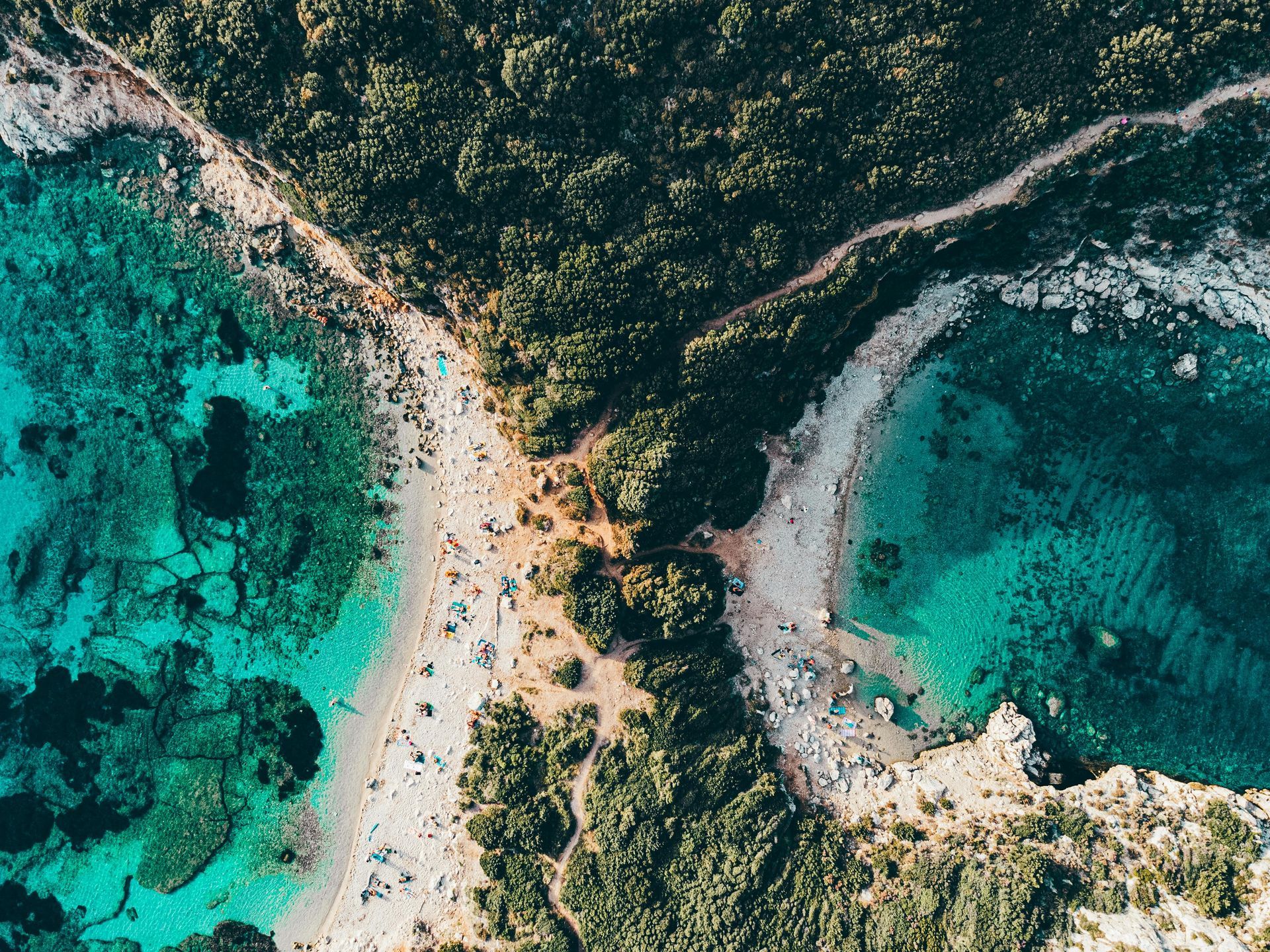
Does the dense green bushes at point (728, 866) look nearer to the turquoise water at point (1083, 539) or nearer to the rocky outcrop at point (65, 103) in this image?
the turquoise water at point (1083, 539)

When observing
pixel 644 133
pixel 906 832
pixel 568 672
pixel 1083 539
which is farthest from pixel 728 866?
pixel 644 133

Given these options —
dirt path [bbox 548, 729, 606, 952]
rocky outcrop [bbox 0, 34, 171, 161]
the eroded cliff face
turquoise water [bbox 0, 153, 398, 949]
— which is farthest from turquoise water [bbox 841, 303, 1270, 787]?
rocky outcrop [bbox 0, 34, 171, 161]

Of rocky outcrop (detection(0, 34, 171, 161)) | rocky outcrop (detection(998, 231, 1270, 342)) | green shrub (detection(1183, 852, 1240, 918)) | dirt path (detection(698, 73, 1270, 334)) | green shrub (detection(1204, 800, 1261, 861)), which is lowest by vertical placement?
green shrub (detection(1183, 852, 1240, 918))

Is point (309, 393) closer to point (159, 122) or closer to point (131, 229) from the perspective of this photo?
point (131, 229)

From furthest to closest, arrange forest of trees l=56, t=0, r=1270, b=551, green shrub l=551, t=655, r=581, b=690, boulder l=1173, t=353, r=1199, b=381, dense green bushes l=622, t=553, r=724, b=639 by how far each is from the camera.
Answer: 1. green shrub l=551, t=655, r=581, b=690
2. boulder l=1173, t=353, r=1199, b=381
3. dense green bushes l=622, t=553, r=724, b=639
4. forest of trees l=56, t=0, r=1270, b=551

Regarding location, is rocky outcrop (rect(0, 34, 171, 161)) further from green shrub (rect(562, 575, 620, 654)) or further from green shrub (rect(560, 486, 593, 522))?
green shrub (rect(562, 575, 620, 654))

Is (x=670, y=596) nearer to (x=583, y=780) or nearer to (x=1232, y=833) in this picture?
(x=583, y=780)

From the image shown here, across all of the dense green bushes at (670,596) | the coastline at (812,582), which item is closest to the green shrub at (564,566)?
the dense green bushes at (670,596)
